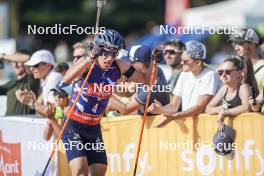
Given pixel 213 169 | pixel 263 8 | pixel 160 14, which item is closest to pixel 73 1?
pixel 160 14

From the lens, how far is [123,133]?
1280 cm

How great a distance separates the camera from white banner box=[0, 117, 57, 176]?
13281 mm

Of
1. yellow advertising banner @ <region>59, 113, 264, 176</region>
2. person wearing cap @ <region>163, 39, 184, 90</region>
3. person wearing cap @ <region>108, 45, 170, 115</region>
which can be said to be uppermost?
person wearing cap @ <region>163, 39, 184, 90</region>

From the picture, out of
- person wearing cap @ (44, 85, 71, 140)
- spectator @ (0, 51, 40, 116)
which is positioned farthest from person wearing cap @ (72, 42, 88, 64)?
person wearing cap @ (44, 85, 71, 140)

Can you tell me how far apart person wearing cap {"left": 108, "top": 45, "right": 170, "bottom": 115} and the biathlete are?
83 centimetres

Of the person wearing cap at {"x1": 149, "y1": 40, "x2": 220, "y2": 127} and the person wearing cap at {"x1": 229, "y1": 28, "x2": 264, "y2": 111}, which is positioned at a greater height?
the person wearing cap at {"x1": 229, "y1": 28, "x2": 264, "y2": 111}

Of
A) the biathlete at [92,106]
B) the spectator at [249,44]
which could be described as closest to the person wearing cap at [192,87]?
the biathlete at [92,106]

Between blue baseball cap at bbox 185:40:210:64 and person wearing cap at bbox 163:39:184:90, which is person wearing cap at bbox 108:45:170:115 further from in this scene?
person wearing cap at bbox 163:39:184:90

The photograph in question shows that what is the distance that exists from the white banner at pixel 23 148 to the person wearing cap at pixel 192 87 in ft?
6.07

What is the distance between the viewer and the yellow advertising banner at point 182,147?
38.7ft

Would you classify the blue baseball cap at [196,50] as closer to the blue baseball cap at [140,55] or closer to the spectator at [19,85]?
the blue baseball cap at [140,55]

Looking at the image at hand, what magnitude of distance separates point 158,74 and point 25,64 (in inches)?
110

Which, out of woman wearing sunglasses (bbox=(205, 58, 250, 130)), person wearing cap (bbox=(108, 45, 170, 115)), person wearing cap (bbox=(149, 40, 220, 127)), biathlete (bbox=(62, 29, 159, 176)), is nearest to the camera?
biathlete (bbox=(62, 29, 159, 176))

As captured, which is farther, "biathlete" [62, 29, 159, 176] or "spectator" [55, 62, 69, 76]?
"spectator" [55, 62, 69, 76]
